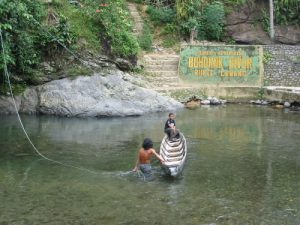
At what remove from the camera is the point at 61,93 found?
22.8 m

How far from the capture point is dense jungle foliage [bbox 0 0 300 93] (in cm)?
2239

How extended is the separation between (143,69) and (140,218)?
678 inches

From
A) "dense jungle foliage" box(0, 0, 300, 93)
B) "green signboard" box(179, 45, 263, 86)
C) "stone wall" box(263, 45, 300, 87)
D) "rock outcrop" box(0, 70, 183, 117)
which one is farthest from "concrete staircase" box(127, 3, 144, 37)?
"stone wall" box(263, 45, 300, 87)

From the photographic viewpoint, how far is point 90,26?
25438 mm

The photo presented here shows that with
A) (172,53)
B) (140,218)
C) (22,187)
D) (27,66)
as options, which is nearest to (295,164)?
(140,218)

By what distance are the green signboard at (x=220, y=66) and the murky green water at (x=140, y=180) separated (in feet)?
20.3

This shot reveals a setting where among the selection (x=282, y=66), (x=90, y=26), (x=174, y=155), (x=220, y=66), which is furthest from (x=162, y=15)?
(x=174, y=155)

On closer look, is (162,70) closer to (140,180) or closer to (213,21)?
(213,21)

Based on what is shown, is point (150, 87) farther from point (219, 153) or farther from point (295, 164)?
point (295, 164)

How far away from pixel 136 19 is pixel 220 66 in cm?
613

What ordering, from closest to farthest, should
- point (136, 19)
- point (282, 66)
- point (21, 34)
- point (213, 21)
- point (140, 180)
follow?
1. point (140, 180)
2. point (21, 34)
3. point (282, 66)
4. point (213, 21)
5. point (136, 19)

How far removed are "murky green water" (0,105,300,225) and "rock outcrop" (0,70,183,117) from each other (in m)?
0.82

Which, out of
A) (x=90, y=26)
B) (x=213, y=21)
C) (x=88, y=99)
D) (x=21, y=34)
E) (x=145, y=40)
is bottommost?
(x=88, y=99)

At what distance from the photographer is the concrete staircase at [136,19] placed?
2991cm
